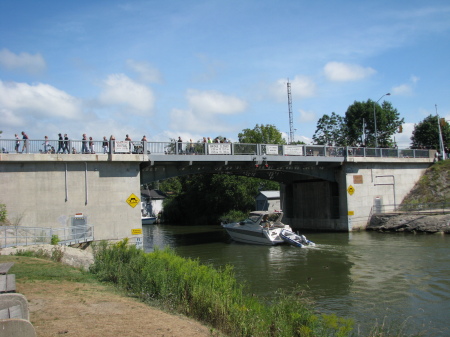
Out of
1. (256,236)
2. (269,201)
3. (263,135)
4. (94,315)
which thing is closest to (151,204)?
(263,135)

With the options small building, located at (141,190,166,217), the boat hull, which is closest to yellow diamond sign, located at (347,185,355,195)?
the boat hull

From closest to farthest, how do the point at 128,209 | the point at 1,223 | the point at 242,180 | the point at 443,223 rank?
1. the point at 1,223
2. the point at 128,209
3. the point at 443,223
4. the point at 242,180

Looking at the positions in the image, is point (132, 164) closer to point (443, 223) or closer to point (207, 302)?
point (207, 302)

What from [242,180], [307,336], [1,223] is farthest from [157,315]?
[242,180]

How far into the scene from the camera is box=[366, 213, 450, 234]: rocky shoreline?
33.1 m

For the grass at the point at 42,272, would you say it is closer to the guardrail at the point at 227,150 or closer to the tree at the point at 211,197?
the guardrail at the point at 227,150

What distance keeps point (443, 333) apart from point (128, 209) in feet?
63.2

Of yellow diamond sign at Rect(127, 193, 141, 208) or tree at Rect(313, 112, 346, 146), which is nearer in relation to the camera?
yellow diamond sign at Rect(127, 193, 141, 208)

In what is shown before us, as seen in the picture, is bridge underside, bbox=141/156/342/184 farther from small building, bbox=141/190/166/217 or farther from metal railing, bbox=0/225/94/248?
small building, bbox=141/190/166/217

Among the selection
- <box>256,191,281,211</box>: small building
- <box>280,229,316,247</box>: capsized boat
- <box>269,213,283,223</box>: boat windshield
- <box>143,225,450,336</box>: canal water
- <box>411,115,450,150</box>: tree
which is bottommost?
<box>143,225,450,336</box>: canal water

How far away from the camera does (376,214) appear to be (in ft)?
127

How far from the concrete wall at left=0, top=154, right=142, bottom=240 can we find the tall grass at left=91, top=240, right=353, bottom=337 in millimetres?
12040

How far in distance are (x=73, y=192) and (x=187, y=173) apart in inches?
350

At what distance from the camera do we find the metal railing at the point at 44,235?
20531 millimetres
